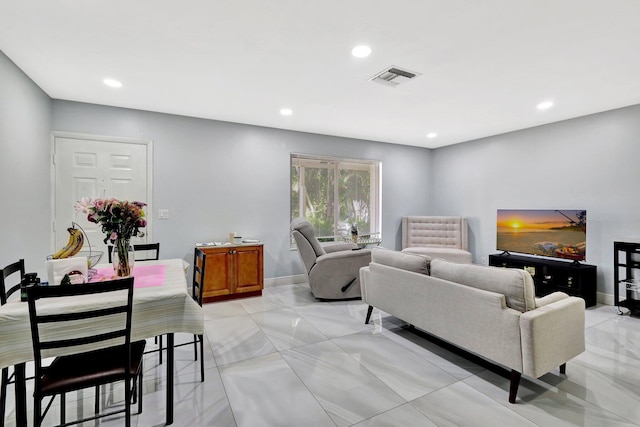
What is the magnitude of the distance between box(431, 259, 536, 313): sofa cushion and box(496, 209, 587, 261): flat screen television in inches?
115

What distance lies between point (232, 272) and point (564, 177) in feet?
16.6

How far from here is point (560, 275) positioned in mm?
4230

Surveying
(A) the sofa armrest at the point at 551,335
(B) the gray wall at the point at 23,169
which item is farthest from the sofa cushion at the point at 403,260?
(B) the gray wall at the point at 23,169

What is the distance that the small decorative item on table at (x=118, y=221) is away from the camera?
2.05 metres

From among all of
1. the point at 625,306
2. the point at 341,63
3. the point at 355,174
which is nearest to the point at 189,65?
the point at 341,63

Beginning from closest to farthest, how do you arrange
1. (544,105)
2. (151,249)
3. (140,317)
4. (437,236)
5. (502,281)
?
(140,317) → (502,281) → (151,249) → (544,105) → (437,236)

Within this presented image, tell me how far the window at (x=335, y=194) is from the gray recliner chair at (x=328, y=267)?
3.60 feet

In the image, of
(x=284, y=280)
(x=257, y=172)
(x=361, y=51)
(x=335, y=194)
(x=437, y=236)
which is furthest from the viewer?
(x=437, y=236)

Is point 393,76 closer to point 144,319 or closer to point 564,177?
point 144,319

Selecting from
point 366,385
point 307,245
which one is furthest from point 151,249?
point 366,385

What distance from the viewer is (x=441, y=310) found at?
249 centimetres

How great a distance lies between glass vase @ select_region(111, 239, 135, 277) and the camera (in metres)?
2.15

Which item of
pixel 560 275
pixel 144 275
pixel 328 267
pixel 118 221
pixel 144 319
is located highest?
pixel 118 221

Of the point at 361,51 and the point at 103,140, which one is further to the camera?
the point at 103,140
